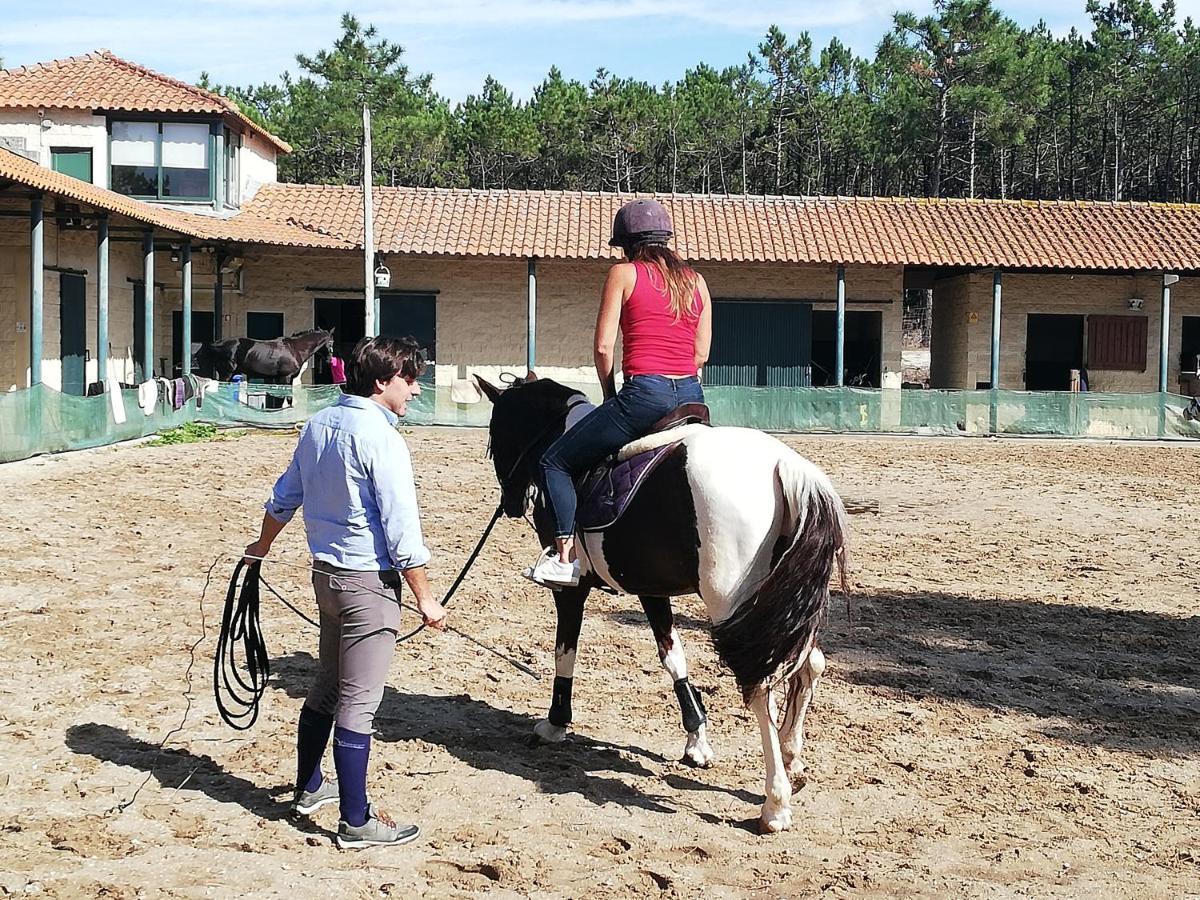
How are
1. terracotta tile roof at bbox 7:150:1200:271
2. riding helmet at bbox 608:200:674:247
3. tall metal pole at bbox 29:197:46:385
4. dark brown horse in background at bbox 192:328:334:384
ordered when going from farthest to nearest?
terracotta tile roof at bbox 7:150:1200:271, dark brown horse in background at bbox 192:328:334:384, tall metal pole at bbox 29:197:46:385, riding helmet at bbox 608:200:674:247

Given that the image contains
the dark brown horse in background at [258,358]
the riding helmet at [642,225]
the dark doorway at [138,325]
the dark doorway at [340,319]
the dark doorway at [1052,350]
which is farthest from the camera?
the dark doorway at [1052,350]

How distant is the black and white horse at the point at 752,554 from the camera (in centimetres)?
455

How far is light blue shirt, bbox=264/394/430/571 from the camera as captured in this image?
4152 millimetres

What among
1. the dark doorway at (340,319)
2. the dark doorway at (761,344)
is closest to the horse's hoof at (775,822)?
the dark doorway at (761,344)

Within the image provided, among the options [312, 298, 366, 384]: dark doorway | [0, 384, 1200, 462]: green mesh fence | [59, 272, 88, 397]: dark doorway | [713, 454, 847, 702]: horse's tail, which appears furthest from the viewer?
[312, 298, 366, 384]: dark doorway

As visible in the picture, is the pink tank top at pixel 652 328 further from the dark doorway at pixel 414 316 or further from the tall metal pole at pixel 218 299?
the dark doorway at pixel 414 316

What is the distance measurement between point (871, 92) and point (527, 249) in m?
37.0

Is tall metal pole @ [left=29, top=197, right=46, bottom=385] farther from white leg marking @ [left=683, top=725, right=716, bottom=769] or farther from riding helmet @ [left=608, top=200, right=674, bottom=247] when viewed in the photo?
white leg marking @ [left=683, top=725, right=716, bottom=769]

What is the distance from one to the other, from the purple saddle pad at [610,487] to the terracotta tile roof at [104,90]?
22.9 m

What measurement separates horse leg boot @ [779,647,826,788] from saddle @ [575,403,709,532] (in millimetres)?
927

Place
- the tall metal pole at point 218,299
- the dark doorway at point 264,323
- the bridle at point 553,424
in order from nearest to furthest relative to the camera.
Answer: the bridle at point 553,424
the tall metal pole at point 218,299
the dark doorway at point 264,323

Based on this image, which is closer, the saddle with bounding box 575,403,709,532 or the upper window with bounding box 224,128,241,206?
the saddle with bounding box 575,403,709,532

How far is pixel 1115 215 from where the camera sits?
29.5 metres

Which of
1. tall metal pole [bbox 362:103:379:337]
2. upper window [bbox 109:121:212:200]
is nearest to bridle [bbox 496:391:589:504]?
tall metal pole [bbox 362:103:379:337]
